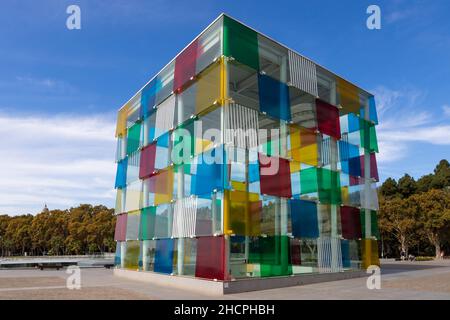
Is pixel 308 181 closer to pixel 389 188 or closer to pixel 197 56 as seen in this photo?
pixel 197 56

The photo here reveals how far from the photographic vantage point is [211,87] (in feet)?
62.8

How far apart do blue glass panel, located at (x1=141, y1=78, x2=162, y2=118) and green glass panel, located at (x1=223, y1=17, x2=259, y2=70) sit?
298 inches

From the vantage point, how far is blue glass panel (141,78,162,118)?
2530 centimetres

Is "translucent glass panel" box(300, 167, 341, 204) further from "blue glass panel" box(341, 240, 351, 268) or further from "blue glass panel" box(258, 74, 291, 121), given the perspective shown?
"blue glass panel" box(258, 74, 291, 121)

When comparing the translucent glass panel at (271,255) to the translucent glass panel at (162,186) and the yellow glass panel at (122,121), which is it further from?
the yellow glass panel at (122,121)

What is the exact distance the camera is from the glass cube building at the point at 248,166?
1789cm

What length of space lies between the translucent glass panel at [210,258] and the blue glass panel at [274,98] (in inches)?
279

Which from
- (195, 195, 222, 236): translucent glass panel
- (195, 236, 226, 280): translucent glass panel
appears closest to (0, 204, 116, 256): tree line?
(195, 195, 222, 236): translucent glass panel

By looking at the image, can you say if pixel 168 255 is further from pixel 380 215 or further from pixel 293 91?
pixel 380 215

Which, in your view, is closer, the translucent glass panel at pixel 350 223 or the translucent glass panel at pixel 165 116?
the translucent glass panel at pixel 165 116

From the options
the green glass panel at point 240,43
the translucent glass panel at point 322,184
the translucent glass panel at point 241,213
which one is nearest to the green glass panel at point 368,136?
the translucent glass panel at point 322,184

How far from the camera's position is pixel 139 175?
26516 millimetres

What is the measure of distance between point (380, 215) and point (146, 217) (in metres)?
40.2
